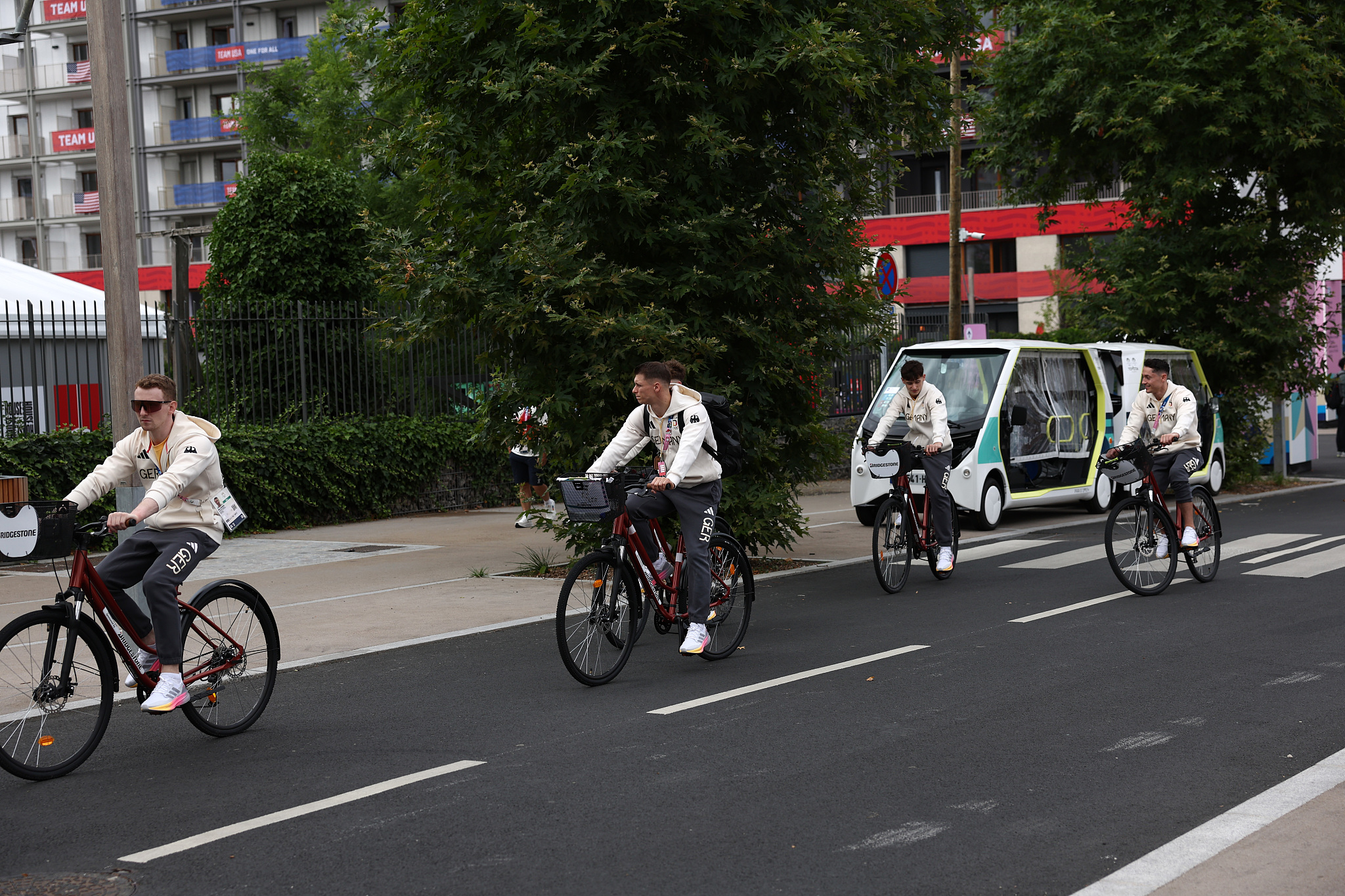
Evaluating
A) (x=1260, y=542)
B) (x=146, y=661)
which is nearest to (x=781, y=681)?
(x=146, y=661)

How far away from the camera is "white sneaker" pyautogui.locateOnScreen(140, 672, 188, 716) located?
623 cm

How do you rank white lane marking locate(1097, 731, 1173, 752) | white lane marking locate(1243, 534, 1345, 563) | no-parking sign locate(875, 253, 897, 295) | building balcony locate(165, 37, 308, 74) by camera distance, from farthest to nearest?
1. building balcony locate(165, 37, 308, 74)
2. no-parking sign locate(875, 253, 897, 295)
3. white lane marking locate(1243, 534, 1345, 563)
4. white lane marking locate(1097, 731, 1173, 752)

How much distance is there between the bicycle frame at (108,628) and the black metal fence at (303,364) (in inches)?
344

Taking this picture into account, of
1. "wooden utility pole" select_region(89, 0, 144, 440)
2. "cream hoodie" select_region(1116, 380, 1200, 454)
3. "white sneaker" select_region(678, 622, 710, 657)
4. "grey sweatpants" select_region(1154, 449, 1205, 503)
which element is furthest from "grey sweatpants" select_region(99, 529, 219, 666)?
"grey sweatpants" select_region(1154, 449, 1205, 503)

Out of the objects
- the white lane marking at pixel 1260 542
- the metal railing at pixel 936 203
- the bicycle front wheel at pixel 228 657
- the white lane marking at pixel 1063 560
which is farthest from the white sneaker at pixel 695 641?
the metal railing at pixel 936 203

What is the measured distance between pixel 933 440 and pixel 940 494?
18.3 inches

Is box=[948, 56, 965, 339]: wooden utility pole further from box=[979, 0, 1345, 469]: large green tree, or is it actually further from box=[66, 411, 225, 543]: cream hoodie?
box=[66, 411, 225, 543]: cream hoodie

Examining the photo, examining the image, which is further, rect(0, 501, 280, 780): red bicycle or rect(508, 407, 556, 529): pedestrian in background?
rect(508, 407, 556, 529): pedestrian in background

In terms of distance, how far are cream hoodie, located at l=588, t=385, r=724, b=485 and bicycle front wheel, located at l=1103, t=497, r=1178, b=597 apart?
153 inches

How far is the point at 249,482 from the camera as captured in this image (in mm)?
15820

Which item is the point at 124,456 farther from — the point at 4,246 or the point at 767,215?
the point at 4,246

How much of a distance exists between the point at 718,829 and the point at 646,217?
7.49 meters

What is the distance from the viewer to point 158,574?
20.4 feet

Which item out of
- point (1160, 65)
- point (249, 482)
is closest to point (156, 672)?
point (249, 482)
